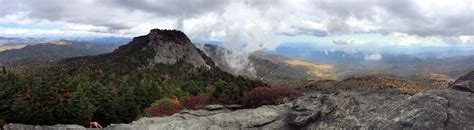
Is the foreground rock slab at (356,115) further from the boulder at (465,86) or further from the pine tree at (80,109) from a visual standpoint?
the pine tree at (80,109)

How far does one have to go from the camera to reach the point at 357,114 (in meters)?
32.9

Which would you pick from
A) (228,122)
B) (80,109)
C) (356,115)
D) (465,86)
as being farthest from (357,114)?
(80,109)

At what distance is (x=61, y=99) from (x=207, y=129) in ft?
243

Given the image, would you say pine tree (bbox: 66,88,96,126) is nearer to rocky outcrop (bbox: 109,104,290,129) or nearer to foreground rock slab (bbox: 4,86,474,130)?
foreground rock slab (bbox: 4,86,474,130)

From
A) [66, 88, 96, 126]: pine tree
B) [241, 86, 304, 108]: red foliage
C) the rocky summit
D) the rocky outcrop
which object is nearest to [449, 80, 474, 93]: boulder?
the rocky summit

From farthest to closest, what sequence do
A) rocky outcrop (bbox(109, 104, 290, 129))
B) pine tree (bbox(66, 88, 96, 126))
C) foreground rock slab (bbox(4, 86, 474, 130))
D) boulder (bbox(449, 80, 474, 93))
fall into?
pine tree (bbox(66, 88, 96, 126)), boulder (bbox(449, 80, 474, 93)), rocky outcrop (bbox(109, 104, 290, 129)), foreground rock slab (bbox(4, 86, 474, 130))

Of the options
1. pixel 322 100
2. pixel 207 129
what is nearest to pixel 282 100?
pixel 322 100

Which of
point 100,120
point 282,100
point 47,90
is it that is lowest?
point 100,120

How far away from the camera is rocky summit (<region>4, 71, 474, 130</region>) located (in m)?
29.5

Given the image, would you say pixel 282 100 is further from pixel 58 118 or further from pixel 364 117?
pixel 58 118

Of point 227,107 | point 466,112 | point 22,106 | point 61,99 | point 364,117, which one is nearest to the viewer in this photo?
point 466,112

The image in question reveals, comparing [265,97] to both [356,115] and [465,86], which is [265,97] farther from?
[465,86]

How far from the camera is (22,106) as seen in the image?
304 ft

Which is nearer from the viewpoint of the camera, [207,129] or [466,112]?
[466,112]
